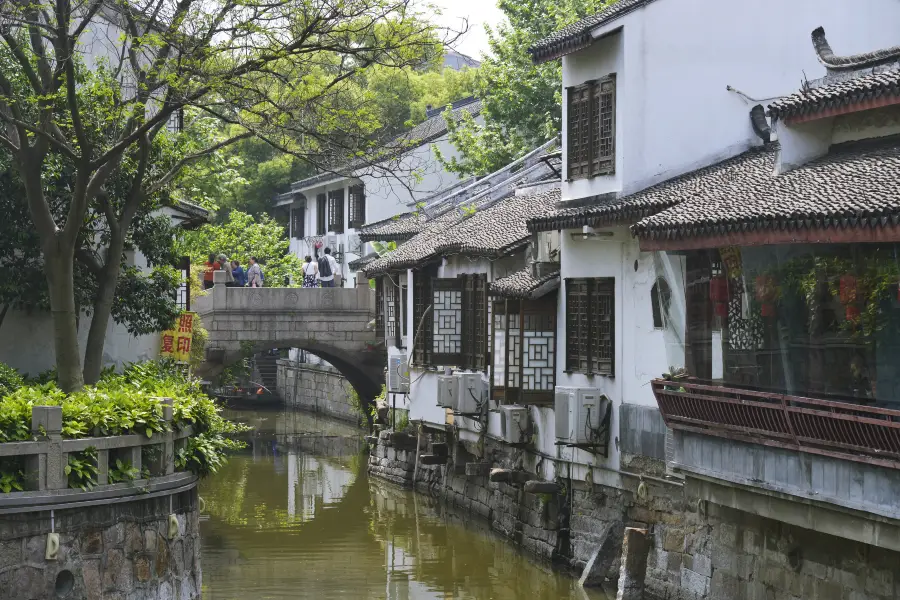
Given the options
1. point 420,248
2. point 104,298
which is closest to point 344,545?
point 104,298

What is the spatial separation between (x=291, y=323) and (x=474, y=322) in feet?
38.4

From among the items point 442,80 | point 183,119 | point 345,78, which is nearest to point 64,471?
point 345,78

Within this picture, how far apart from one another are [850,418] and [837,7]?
31.7 ft

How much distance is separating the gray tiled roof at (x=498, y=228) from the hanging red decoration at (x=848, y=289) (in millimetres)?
8431

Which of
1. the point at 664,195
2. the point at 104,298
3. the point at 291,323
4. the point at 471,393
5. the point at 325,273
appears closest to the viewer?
the point at 664,195

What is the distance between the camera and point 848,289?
12.1 meters

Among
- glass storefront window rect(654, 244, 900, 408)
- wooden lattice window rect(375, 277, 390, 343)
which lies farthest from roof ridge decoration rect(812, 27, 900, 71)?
wooden lattice window rect(375, 277, 390, 343)

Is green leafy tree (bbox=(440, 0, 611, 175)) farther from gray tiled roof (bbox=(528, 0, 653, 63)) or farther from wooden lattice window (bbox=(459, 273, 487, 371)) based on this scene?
gray tiled roof (bbox=(528, 0, 653, 63))

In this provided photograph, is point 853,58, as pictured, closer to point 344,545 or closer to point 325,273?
point 344,545

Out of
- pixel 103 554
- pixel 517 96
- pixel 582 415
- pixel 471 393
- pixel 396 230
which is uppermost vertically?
pixel 517 96

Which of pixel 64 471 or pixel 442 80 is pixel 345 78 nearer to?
pixel 64 471

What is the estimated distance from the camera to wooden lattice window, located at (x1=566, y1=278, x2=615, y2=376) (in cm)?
1827

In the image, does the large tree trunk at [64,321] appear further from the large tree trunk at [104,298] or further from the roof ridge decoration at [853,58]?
the roof ridge decoration at [853,58]

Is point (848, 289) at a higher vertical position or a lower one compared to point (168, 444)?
higher
